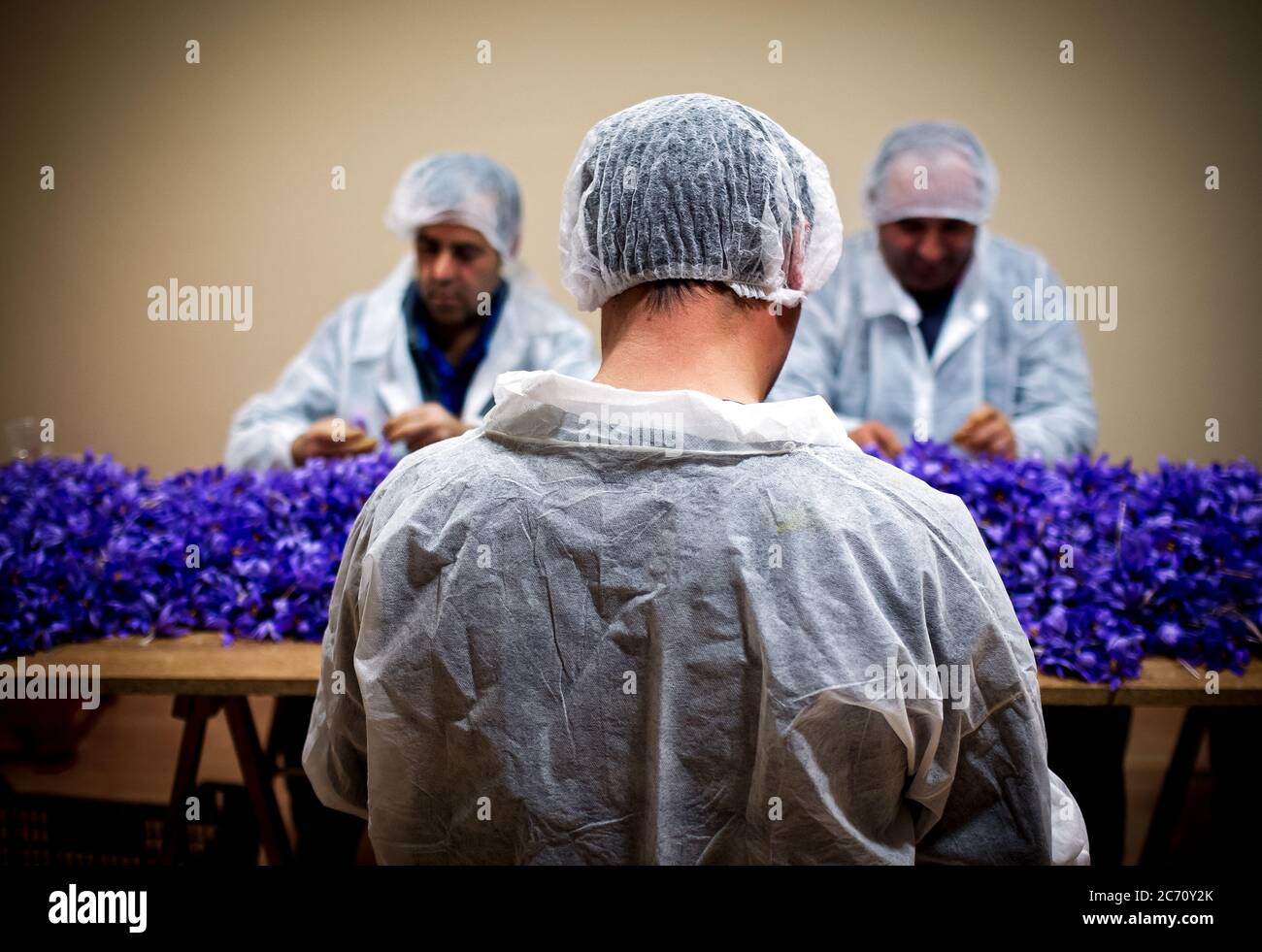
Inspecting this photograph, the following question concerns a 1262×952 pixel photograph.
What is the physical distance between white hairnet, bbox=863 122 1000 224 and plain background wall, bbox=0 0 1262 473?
48 centimetres

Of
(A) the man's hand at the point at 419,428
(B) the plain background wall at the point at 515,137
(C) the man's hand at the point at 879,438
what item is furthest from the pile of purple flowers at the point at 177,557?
(B) the plain background wall at the point at 515,137

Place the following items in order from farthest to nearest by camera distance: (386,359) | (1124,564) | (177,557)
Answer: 1. (386,359)
2. (177,557)
3. (1124,564)

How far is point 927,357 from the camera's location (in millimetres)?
3822

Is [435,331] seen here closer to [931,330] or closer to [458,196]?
[458,196]

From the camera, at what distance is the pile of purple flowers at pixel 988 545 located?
2.13 meters

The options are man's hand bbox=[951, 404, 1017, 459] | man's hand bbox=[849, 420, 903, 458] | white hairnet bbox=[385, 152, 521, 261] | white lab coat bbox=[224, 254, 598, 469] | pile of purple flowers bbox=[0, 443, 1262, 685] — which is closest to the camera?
pile of purple flowers bbox=[0, 443, 1262, 685]

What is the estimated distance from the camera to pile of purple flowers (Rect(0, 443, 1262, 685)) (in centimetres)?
213

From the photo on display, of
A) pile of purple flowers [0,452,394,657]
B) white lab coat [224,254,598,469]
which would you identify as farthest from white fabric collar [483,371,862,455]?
white lab coat [224,254,598,469]

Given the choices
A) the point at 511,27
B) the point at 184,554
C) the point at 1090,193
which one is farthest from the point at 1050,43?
the point at 184,554

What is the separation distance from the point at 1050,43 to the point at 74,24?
3584mm

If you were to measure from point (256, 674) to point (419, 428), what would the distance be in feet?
3.98

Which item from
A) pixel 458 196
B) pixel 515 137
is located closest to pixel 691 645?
pixel 458 196

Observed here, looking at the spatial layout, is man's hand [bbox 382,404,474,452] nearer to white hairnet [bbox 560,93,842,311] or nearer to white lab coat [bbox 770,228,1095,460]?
white lab coat [bbox 770,228,1095,460]
